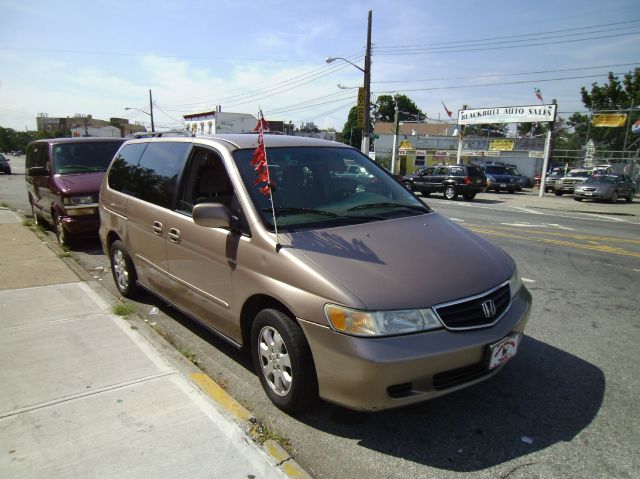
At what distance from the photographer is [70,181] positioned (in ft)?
25.9

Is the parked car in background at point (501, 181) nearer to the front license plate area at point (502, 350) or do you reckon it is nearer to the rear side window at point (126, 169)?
the rear side window at point (126, 169)

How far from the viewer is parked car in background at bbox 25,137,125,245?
7.62 m

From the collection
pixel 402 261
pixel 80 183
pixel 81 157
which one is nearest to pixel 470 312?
pixel 402 261

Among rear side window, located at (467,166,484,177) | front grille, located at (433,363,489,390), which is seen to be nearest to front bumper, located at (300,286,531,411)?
front grille, located at (433,363,489,390)

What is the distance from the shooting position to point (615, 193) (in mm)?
22484

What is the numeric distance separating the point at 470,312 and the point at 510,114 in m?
28.1

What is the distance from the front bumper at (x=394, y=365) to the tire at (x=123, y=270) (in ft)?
10.4

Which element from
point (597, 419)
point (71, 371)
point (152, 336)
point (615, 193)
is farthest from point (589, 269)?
point (615, 193)

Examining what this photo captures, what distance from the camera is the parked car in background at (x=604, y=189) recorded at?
73.4 feet

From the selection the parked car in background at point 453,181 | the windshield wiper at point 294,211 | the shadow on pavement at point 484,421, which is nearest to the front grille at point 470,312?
the shadow on pavement at point 484,421

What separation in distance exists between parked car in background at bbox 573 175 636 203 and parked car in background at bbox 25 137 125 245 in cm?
2207

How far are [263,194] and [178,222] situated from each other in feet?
3.52

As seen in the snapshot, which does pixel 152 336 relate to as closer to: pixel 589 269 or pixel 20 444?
pixel 20 444

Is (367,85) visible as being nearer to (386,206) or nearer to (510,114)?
(510,114)
